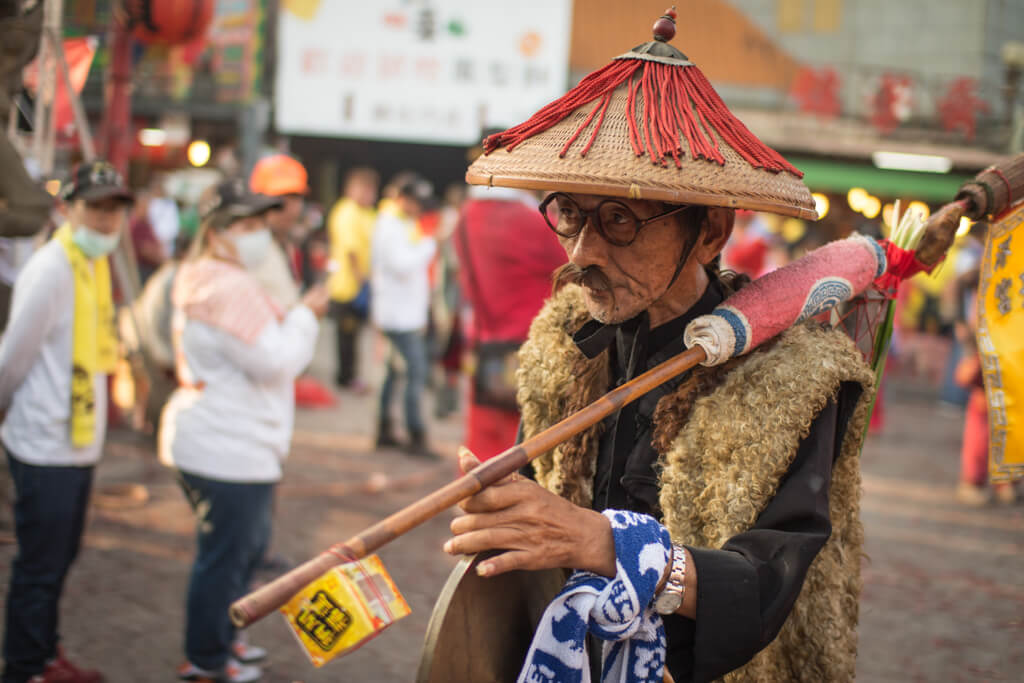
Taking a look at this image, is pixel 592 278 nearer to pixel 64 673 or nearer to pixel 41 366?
pixel 41 366

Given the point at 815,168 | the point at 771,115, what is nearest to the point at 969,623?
the point at 815,168

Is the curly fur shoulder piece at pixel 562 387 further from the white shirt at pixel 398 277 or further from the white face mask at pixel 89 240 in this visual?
the white shirt at pixel 398 277

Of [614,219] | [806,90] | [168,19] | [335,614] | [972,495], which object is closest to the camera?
[335,614]

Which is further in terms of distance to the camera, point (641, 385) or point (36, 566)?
point (36, 566)

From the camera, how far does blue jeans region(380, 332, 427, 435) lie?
7.82 metres

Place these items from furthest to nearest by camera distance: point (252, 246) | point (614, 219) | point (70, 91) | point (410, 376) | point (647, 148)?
point (410, 376) → point (70, 91) → point (252, 246) → point (614, 219) → point (647, 148)

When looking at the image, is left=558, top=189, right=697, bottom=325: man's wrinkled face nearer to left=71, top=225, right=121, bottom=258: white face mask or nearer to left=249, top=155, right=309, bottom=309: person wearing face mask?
left=71, top=225, right=121, bottom=258: white face mask

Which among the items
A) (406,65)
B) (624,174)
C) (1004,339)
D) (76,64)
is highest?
(406,65)

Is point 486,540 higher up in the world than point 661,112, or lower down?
lower down

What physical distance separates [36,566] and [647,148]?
3051 millimetres

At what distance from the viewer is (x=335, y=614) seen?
1456mm

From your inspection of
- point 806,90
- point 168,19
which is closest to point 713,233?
point 168,19

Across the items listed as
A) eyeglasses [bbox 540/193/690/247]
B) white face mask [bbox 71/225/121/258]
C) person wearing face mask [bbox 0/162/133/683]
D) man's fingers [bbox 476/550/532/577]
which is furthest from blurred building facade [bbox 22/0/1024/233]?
man's fingers [bbox 476/550/532/577]

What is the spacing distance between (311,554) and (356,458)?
2.25 meters
